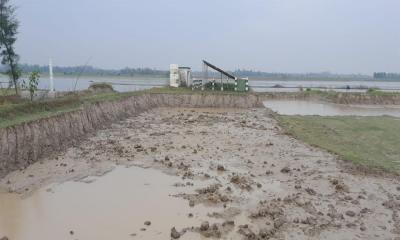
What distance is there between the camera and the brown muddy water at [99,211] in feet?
23.0

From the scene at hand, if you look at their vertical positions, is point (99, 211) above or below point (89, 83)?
below

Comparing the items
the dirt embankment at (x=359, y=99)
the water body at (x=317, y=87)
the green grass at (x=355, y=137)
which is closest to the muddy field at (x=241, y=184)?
the green grass at (x=355, y=137)

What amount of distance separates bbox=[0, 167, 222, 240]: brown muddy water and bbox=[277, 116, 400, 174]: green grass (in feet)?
18.8

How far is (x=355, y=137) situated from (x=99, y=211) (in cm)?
1143

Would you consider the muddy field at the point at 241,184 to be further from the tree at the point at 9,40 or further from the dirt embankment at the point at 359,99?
the dirt embankment at the point at 359,99

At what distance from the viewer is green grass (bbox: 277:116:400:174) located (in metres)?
12.3

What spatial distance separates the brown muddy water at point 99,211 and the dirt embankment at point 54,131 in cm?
199

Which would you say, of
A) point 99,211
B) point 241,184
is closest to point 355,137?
point 241,184

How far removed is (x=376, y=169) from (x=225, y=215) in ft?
16.5

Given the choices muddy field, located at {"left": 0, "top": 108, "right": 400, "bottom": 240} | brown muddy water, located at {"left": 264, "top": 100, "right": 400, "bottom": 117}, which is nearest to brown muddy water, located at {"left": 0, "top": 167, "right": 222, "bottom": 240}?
muddy field, located at {"left": 0, "top": 108, "right": 400, "bottom": 240}

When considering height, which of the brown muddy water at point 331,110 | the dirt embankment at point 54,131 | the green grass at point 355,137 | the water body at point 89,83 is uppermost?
the water body at point 89,83

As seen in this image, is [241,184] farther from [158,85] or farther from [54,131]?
[158,85]

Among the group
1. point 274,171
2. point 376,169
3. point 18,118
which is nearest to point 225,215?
point 274,171

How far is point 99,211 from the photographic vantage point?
8.02 meters
